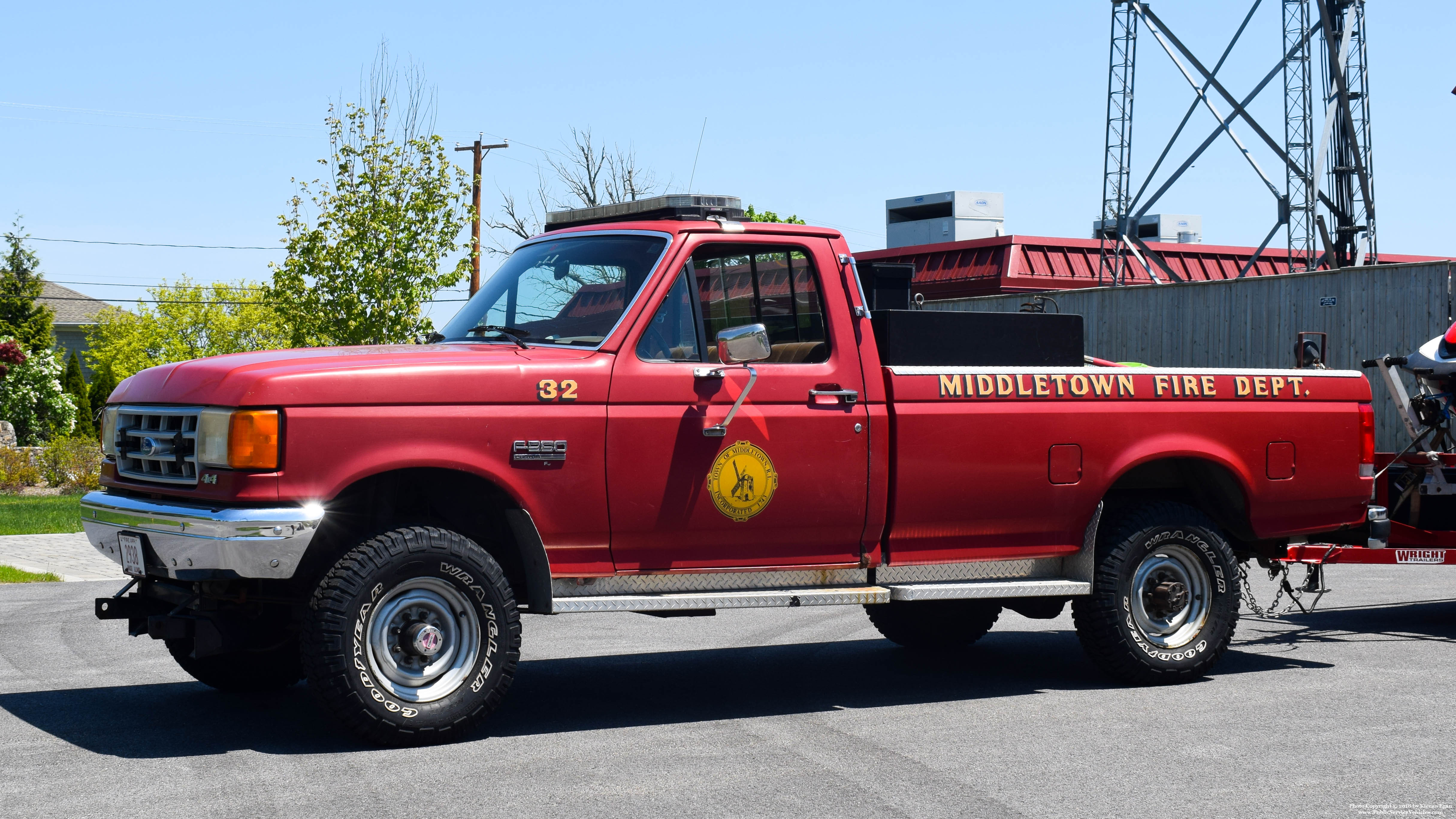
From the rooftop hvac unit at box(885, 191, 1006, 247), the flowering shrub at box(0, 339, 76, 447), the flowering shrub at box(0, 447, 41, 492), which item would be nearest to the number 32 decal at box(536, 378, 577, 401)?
the flowering shrub at box(0, 447, 41, 492)

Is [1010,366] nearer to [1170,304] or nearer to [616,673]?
[616,673]

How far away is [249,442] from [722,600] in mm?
2107

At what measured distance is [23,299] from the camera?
166 ft

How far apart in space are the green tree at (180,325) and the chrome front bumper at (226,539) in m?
67.0

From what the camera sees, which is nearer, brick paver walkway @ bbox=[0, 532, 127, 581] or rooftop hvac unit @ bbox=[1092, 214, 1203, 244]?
brick paver walkway @ bbox=[0, 532, 127, 581]

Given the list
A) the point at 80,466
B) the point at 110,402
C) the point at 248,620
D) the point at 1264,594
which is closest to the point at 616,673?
the point at 248,620

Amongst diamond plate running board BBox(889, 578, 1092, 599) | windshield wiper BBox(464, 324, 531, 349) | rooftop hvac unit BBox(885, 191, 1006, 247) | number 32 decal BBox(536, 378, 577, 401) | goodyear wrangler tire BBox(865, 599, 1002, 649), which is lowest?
goodyear wrangler tire BBox(865, 599, 1002, 649)

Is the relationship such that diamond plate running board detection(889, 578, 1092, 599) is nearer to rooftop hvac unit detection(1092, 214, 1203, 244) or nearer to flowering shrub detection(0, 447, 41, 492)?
flowering shrub detection(0, 447, 41, 492)

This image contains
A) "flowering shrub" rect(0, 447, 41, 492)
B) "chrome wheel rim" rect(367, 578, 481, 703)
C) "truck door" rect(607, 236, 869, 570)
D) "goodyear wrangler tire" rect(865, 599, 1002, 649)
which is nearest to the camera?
"chrome wheel rim" rect(367, 578, 481, 703)

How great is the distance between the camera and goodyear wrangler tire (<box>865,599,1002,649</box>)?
8.75 metres

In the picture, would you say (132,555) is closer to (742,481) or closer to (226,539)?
(226,539)

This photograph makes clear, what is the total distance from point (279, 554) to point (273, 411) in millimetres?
553

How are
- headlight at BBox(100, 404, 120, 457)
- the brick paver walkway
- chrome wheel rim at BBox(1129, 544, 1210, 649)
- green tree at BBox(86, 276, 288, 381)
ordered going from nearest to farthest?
1. headlight at BBox(100, 404, 120, 457)
2. chrome wheel rim at BBox(1129, 544, 1210, 649)
3. the brick paver walkway
4. green tree at BBox(86, 276, 288, 381)

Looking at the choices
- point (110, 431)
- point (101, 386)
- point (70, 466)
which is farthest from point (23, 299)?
point (110, 431)
